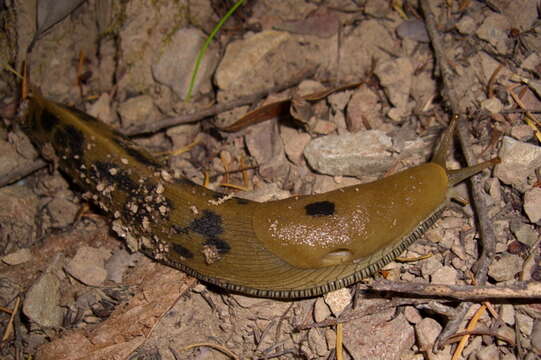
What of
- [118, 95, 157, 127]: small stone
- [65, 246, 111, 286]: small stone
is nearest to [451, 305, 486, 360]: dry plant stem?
[65, 246, 111, 286]: small stone

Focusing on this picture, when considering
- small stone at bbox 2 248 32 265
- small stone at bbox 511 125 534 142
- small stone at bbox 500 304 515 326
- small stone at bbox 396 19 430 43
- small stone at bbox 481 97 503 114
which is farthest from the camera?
small stone at bbox 396 19 430 43

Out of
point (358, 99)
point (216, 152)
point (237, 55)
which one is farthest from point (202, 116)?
point (358, 99)

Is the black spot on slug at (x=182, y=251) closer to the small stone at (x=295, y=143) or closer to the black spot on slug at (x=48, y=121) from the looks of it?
the small stone at (x=295, y=143)

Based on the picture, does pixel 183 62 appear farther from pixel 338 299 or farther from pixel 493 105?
pixel 493 105

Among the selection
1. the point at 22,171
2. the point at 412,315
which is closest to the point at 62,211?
the point at 22,171

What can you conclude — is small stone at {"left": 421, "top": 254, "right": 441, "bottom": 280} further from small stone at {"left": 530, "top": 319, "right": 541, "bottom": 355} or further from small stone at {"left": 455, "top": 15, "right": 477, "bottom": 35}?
small stone at {"left": 455, "top": 15, "right": 477, "bottom": 35}

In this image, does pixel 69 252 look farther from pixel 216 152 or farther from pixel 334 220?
pixel 334 220

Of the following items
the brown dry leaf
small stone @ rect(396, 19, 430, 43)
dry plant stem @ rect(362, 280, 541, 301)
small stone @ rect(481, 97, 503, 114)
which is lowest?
dry plant stem @ rect(362, 280, 541, 301)
